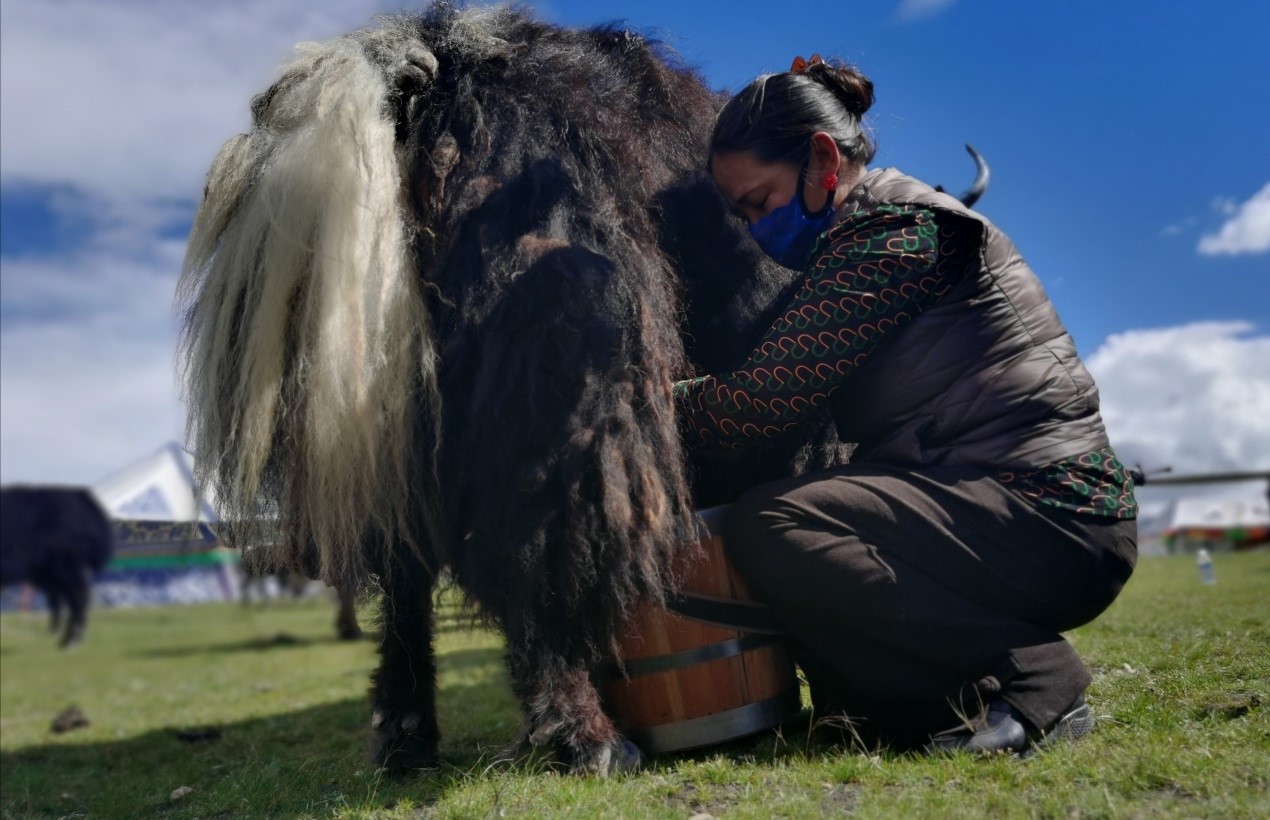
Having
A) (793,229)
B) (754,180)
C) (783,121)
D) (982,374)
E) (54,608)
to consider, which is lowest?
(54,608)

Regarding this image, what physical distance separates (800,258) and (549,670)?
57.6 inches

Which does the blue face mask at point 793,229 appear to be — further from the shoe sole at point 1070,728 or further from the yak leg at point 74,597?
the yak leg at point 74,597

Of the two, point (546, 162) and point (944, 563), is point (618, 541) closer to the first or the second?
point (944, 563)

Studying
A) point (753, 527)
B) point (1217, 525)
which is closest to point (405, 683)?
point (753, 527)

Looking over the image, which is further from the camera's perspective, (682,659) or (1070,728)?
(682,659)

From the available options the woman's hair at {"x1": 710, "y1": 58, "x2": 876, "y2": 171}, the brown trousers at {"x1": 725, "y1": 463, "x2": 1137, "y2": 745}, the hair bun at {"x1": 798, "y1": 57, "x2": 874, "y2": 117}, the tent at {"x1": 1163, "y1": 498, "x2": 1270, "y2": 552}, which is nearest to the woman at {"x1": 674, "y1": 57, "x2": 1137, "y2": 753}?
the brown trousers at {"x1": 725, "y1": 463, "x2": 1137, "y2": 745}

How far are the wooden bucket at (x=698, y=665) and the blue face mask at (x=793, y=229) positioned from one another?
2.77ft

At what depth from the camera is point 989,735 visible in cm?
253

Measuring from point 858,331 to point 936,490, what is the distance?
1.60ft

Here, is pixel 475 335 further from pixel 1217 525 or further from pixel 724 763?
pixel 1217 525

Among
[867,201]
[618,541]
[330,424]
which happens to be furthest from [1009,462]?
[330,424]

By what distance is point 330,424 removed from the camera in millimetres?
2760

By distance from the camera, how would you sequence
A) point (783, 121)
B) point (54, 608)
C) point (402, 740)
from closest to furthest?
1. point (783, 121)
2. point (402, 740)
3. point (54, 608)

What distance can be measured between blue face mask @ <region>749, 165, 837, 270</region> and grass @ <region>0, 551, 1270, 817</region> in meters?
1.47
